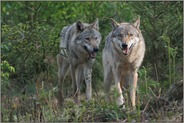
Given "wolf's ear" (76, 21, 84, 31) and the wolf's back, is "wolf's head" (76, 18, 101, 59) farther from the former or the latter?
the wolf's back

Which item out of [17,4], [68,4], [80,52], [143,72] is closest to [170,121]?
[143,72]

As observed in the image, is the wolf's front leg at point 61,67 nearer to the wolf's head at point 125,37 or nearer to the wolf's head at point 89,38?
the wolf's head at point 89,38

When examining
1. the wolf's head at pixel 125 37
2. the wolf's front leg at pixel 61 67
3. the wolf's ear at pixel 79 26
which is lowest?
the wolf's front leg at pixel 61 67

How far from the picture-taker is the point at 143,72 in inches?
305

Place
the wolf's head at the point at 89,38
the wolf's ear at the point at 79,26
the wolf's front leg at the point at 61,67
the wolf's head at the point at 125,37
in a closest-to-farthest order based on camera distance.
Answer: the wolf's head at the point at 125,37 → the wolf's head at the point at 89,38 → the wolf's ear at the point at 79,26 → the wolf's front leg at the point at 61,67

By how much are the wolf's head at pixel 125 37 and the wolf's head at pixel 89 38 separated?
1.70 m

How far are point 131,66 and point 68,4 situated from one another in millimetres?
6419

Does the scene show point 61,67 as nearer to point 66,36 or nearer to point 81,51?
point 66,36

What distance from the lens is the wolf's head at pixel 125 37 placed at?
10.5 metres

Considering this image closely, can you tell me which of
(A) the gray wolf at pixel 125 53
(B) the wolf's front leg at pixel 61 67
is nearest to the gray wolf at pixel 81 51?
(B) the wolf's front leg at pixel 61 67

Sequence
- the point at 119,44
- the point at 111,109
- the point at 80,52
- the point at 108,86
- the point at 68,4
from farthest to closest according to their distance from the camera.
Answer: the point at 68,4 → the point at 80,52 → the point at 108,86 → the point at 119,44 → the point at 111,109

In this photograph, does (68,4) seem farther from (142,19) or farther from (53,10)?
(142,19)

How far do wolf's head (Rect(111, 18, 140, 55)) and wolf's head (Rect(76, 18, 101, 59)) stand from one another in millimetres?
1698

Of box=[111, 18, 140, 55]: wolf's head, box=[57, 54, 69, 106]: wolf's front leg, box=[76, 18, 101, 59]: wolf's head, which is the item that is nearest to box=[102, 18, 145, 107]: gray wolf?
box=[111, 18, 140, 55]: wolf's head
